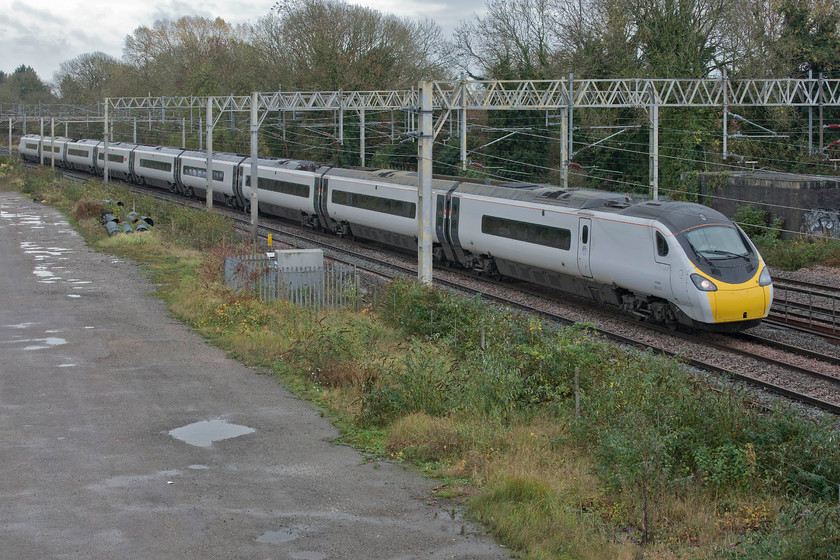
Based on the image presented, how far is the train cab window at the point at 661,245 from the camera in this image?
17.4 m

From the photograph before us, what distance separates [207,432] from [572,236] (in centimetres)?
1145

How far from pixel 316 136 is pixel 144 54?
46384mm

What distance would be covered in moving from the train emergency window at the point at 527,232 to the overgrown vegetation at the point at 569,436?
4805mm

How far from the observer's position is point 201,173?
45.0 meters

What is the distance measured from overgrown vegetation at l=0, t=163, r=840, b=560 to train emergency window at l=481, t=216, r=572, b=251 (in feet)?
15.8

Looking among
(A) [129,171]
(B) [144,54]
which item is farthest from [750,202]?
(B) [144,54]

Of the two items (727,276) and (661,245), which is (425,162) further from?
(727,276)

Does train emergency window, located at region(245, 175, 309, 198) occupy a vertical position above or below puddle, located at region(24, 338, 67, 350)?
above

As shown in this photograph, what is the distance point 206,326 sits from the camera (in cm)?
1792

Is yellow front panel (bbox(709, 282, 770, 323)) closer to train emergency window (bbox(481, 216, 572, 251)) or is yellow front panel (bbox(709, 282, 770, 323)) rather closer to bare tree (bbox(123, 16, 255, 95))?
train emergency window (bbox(481, 216, 572, 251))

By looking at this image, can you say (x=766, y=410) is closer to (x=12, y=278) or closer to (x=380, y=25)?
(x=12, y=278)

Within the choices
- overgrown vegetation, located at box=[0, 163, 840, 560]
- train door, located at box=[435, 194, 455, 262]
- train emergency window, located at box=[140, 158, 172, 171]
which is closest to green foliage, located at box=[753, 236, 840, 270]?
train door, located at box=[435, 194, 455, 262]

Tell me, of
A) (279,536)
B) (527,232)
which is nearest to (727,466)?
(279,536)

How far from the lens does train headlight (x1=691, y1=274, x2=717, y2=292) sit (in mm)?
16672
